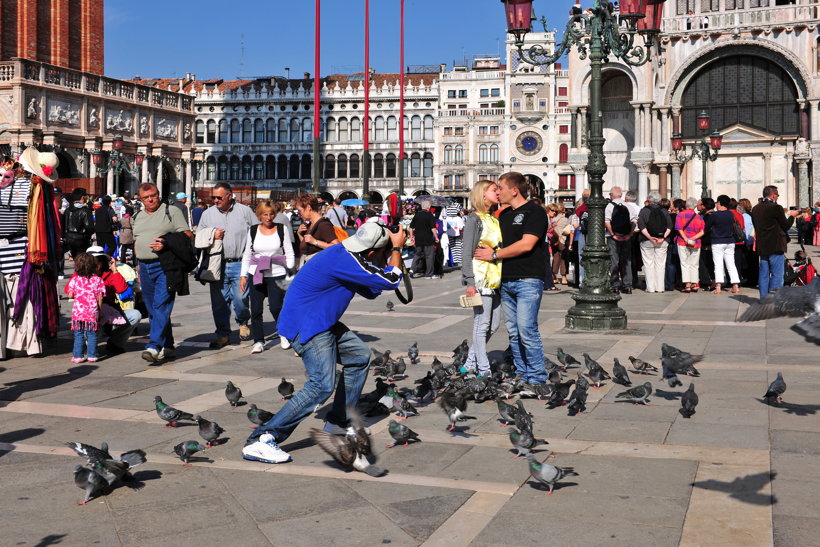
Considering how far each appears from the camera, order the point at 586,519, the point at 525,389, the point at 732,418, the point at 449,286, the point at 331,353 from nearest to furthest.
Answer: the point at 586,519 < the point at 331,353 < the point at 732,418 < the point at 525,389 < the point at 449,286

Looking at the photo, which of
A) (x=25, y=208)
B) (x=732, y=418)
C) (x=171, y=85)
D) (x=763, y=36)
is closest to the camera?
(x=732, y=418)

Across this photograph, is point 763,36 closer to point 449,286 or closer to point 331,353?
point 449,286

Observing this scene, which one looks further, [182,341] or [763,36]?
[763,36]

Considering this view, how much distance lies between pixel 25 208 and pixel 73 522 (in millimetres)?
5803

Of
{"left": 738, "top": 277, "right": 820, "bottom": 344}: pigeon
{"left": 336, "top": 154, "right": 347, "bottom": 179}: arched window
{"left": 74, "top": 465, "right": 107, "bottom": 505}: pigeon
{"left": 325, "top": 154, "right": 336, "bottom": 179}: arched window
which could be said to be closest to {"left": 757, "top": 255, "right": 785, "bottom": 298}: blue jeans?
{"left": 738, "top": 277, "right": 820, "bottom": 344}: pigeon

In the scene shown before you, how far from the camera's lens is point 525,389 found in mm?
7320

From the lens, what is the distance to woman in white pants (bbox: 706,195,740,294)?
1609 cm

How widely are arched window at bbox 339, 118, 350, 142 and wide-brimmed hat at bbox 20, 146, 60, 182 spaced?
78696mm

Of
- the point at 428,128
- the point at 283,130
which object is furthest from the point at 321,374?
the point at 283,130

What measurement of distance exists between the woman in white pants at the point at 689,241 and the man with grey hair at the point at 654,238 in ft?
0.93

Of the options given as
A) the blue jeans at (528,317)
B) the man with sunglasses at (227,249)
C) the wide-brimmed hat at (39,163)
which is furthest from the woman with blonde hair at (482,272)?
the wide-brimmed hat at (39,163)

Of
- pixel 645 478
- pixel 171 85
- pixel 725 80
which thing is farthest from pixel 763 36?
pixel 171 85

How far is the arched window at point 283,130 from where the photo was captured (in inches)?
3467

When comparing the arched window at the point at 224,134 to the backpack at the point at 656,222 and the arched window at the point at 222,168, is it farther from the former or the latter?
the backpack at the point at 656,222
